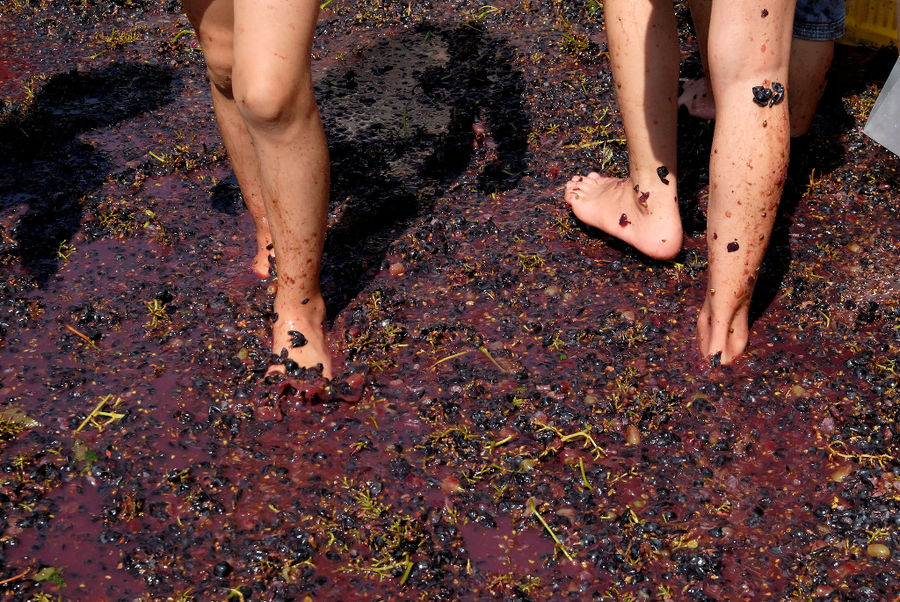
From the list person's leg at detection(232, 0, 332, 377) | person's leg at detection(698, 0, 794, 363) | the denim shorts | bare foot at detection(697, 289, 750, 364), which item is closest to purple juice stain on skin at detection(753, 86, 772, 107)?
person's leg at detection(698, 0, 794, 363)

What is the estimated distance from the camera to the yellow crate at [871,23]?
468 centimetres

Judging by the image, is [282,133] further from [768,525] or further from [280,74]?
[768,525]

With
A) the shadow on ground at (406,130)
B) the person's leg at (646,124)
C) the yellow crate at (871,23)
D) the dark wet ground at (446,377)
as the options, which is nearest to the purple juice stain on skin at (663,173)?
the person's leg at (646,124)

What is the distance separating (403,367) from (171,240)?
1365mm

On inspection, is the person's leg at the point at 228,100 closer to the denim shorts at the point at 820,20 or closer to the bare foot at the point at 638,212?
the bare foot at the point at 638,212

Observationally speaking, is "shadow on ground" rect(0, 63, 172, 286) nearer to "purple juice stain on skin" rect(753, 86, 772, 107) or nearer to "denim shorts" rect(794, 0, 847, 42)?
"purple juice stain on skin" rect(753, 86, 772, 107)

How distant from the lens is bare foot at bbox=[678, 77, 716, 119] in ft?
14.1

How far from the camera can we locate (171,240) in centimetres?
388

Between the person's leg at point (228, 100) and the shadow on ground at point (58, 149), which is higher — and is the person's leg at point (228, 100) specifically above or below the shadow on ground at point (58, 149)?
above

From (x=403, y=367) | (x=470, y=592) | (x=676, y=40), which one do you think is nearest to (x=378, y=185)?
(x=403, y=367)

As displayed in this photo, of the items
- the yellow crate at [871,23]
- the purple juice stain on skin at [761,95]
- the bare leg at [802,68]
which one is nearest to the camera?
the purple juice stain on skin at [761,95]

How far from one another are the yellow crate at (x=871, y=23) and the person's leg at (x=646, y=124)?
2.03 meters

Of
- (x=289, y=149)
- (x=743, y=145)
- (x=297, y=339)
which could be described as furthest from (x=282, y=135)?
(x=743, y=145)

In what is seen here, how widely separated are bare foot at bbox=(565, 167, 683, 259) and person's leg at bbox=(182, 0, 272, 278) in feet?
4.35
